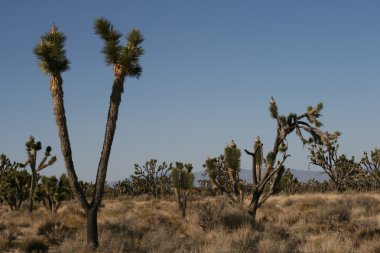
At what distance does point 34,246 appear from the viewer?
46.2ft

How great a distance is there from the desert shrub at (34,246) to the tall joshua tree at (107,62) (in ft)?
6.52

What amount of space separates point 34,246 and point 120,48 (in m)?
6.87

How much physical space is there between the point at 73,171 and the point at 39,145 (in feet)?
40.9

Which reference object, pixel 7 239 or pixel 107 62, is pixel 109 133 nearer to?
pixel 107 62

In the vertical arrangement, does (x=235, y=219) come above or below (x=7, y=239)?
above

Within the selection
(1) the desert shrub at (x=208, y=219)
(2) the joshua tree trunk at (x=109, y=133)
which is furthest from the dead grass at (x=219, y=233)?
(2) the joshua tree trunk at (x=109, y=133)

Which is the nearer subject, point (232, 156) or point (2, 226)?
point (232, 156)

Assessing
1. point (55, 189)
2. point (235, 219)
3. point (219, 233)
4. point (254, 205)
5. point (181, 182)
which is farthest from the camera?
point (55, 189)

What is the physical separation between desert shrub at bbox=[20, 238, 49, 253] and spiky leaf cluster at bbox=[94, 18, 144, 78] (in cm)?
609

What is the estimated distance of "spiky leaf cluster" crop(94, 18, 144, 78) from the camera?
1355 cm

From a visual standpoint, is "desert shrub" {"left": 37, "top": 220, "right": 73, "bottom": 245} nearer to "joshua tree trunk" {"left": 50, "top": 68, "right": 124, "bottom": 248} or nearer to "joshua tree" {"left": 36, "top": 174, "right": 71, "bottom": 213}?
"joshua tree trunk" {"left": 50, "top": 68, "right": 124, "bottom": 248}

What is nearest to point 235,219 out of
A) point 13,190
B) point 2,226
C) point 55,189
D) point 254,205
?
point 254,205

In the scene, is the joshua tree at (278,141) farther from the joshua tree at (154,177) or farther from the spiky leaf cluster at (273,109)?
the joshua tree at (154,177)

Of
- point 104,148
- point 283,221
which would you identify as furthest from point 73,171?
point 283,221
